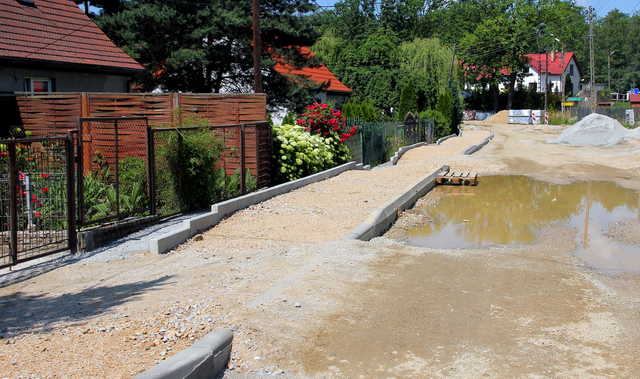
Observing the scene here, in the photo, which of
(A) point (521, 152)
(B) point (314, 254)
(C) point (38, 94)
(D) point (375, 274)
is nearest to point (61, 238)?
(B) point (314, 254)

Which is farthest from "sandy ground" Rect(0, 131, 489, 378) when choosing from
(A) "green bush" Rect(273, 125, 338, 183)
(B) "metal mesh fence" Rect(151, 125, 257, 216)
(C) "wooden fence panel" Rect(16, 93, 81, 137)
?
(C) "wooden fence panel" Rect(16, 93, 81, 137)

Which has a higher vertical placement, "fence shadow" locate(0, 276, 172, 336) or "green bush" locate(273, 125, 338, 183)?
"green bush" locate(273, 125, 338, 183)

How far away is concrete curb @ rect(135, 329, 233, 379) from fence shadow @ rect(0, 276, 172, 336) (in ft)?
5.91

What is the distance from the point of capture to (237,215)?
516 inches

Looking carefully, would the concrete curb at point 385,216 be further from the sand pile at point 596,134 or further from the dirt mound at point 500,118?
the dirt mound at point 500,118

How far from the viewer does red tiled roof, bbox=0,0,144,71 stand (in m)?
17.7

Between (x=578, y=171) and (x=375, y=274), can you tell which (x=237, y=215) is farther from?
(x=578, y=171)

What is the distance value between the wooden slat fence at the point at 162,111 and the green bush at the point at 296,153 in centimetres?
122

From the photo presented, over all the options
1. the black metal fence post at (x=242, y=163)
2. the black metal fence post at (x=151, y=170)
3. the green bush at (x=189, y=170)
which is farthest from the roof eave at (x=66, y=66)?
the black metal fence post at (x=151, y=170)

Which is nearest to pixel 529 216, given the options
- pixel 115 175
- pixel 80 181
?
pixel 115 175

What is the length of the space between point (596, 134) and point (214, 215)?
3458 cm

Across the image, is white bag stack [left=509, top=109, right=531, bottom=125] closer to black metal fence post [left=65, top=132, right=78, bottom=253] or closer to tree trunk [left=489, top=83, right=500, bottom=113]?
tree trunk [left=489, top=83, right=500, bottom=113]

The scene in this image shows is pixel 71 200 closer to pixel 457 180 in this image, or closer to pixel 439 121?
pixel 457 180

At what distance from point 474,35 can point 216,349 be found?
8824cm
